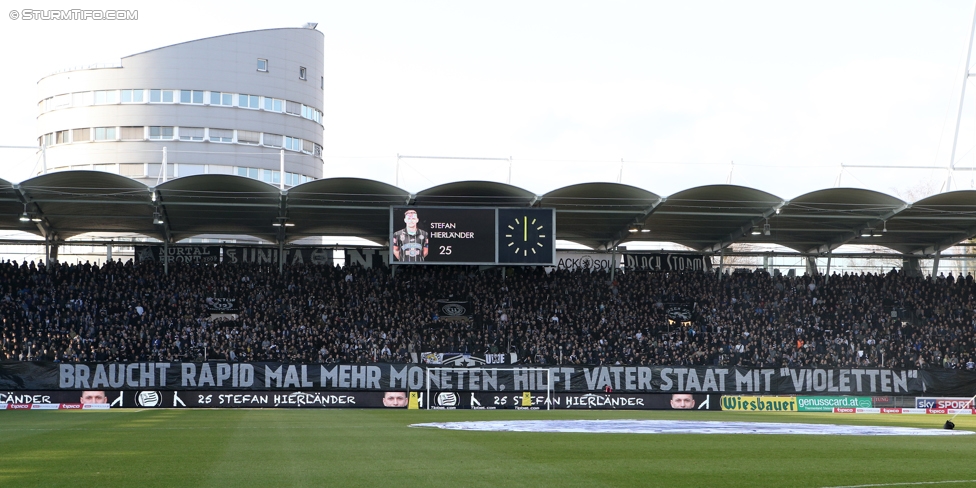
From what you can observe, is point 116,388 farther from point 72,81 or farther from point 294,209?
point 72,81

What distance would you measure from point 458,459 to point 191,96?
210ft

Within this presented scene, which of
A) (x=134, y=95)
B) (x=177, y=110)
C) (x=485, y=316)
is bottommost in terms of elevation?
(x=485, y=316)

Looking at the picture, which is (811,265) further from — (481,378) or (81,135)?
(81,135)

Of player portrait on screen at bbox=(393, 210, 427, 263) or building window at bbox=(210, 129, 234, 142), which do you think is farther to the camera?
building window at bbox=(210, 129, 234, 142)

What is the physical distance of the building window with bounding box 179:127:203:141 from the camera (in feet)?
238

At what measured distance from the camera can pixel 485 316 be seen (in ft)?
151

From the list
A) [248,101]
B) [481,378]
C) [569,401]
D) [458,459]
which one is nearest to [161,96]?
[248,101]

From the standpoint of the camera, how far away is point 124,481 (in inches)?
476

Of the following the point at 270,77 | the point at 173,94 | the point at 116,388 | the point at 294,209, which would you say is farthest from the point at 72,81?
the point at 116,388

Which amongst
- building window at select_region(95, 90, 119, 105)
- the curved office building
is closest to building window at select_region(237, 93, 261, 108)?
the curved office building

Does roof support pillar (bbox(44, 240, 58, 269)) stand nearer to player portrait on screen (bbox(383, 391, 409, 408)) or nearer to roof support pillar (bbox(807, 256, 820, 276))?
player portrait on screen (bbox(383, 391, 409, 408))

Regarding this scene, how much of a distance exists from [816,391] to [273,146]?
48856mm

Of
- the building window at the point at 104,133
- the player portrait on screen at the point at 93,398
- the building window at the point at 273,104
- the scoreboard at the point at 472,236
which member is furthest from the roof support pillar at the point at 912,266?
the building window at the point at 104,133

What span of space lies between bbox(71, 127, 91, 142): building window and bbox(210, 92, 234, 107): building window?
9.70 meters
